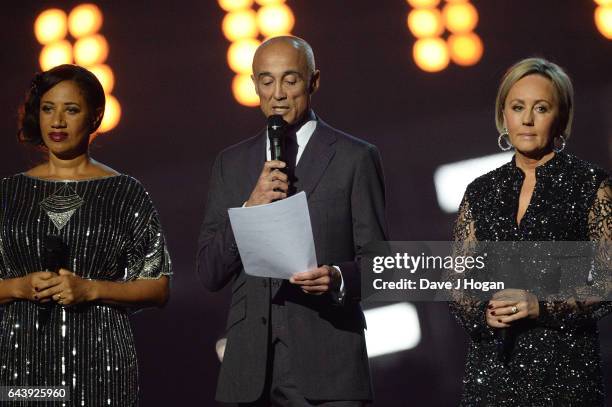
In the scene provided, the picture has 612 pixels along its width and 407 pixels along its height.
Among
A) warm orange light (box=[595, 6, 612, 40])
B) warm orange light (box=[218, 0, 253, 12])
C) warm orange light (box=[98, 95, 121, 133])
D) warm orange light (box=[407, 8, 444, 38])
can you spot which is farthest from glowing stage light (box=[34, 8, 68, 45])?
warm orange light (box=[595, 6, 612, 40])

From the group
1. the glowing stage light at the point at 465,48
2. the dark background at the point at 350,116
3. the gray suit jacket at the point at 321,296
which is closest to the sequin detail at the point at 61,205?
the gray suit jacket at the point at 321,296

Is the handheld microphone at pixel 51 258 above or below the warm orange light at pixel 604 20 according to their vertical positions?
below

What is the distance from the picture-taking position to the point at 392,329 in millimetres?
4121

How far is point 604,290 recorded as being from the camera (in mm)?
2637

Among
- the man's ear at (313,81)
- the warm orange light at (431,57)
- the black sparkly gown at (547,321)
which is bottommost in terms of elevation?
the black sparkly gown at (547,321)

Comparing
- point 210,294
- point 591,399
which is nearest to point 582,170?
point 591,399

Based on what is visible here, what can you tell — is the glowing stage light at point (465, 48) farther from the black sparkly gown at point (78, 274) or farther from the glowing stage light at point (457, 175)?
the black sparkly gown at point (78, 274)

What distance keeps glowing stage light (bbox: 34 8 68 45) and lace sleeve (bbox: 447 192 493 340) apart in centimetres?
204

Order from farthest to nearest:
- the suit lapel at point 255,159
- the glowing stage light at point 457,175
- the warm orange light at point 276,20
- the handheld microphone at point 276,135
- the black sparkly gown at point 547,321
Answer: the warm orange light at point 276,20 → the glowing stage light at point 457,175 → the suit lapel at point 255,159 → the handheld microphone at point 276,135 → the black sparkly gown at point 547,321

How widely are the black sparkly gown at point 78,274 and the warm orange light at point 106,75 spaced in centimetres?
135

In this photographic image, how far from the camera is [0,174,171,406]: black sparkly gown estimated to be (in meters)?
2.78

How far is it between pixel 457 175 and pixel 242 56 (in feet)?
3.06

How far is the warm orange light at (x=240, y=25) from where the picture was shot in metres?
4.20

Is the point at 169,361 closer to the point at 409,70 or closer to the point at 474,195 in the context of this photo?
the point at 409,70
